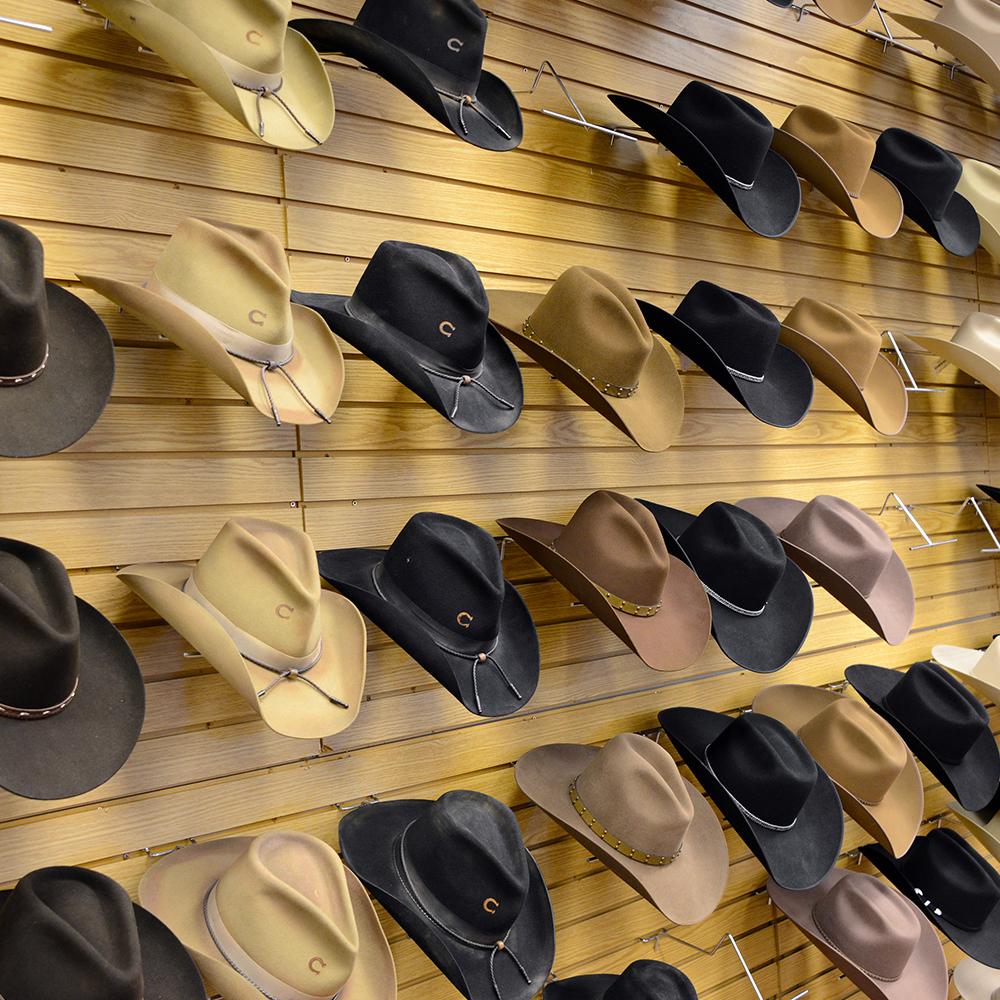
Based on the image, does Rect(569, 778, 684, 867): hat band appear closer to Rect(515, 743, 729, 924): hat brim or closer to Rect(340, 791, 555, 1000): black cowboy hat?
Rect(515, 743, 729, 924): hat brim

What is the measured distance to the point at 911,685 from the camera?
344cm

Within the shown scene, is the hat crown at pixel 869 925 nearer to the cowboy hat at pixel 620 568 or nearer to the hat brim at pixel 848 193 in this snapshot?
the cowboy hat at pixel 620 568

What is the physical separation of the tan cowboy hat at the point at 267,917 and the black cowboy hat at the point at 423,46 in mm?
1603

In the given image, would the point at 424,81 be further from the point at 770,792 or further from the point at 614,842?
the point at 770,792

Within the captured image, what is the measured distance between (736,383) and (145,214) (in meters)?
1.54

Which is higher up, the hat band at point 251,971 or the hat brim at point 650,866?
the hat band at point 251,971

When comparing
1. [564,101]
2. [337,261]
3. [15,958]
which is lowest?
[15,958]

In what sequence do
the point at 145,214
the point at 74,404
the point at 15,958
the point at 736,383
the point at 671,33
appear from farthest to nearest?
1. the point at 671,33
2. the point at 736,383
3. the point at 145,214
4. the point at 74,404
5. the point at 15,958

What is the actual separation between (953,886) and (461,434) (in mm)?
2146

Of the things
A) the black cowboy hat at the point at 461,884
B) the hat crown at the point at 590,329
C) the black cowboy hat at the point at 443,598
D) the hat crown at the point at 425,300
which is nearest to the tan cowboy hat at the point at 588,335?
the hat crown at the point at 590,329

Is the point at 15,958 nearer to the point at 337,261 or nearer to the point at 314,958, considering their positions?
the point at 314,958

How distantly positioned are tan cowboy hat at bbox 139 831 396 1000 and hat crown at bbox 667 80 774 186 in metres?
2.13

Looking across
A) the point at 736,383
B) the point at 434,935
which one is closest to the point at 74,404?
the point at 434,935

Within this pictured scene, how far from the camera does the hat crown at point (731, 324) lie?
301 centimetres
